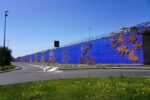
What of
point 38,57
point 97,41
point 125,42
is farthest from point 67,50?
point 38,57

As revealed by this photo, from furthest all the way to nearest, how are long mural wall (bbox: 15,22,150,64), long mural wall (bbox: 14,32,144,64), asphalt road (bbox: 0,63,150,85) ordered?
long mural wall (bbox: 14,32,144,64), long mural wall (bbox: 15,22,150,64), asphalt road (bbox: 0,63,150,85)

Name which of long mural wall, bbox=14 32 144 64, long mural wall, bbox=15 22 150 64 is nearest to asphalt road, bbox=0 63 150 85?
long mural wall, bbox=15 22 150 64

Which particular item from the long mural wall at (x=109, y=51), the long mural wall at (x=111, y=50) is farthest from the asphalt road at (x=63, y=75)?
the long mural wall at (x=109, y=51)

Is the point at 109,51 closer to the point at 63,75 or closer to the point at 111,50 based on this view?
the point at 111,50

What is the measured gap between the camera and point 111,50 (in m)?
54.0

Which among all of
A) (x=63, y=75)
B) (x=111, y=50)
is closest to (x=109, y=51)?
(x=111, y=50)

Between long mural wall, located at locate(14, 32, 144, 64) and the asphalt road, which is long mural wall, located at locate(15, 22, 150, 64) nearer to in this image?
long mural wall, located at locate(14, 32, 144, 64)

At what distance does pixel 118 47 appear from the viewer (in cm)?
5128

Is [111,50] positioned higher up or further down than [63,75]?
higher up

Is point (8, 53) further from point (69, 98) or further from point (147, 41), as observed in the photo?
point (69, 98)

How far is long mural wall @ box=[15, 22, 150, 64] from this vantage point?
45.5 m

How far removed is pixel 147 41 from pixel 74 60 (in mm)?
32983

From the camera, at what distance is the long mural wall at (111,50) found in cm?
4547

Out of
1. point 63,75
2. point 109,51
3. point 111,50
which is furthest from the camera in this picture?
point 109,51
